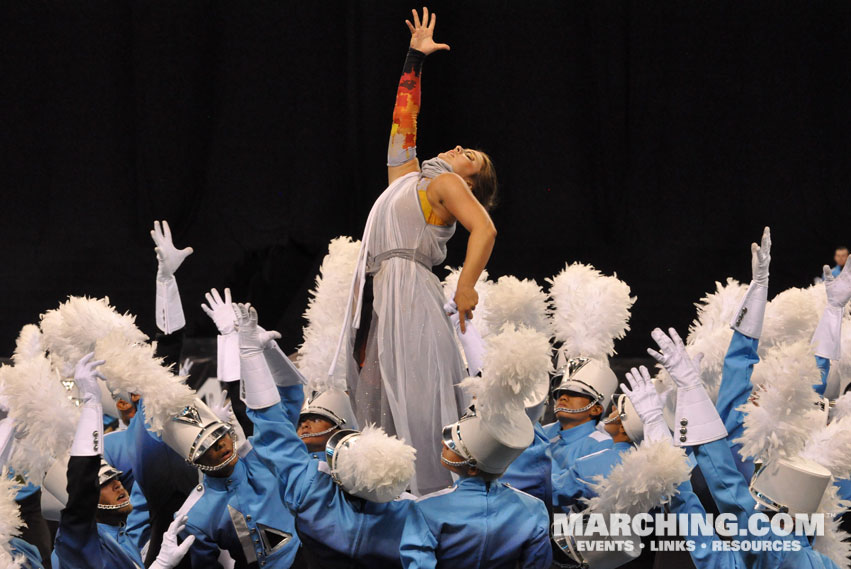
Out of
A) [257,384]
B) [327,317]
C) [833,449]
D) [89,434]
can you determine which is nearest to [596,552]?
[833,449]

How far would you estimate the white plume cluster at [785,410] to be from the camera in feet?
7.79

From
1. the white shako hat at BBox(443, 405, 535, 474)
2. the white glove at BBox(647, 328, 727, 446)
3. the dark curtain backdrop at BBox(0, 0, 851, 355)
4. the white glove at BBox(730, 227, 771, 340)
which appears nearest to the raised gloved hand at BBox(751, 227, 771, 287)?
the white glove at BBox(730, 227, 771, 340)

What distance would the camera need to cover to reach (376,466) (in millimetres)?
2217

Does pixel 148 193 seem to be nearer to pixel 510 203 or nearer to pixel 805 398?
pixel 510 203

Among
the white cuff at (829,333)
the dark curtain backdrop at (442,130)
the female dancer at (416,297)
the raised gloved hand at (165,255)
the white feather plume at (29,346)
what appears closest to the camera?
the female dancer at (416,297)

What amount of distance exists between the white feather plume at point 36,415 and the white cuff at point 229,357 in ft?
1.94

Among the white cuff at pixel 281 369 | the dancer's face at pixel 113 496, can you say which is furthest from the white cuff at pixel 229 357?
the dancer's face at pixel 113 496

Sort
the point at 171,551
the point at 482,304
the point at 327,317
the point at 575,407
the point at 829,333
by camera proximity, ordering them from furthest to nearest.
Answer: the point at 482,304 < the point at 327,317 < the point at 575,407 < the point at 829,333 < the point at 171,551

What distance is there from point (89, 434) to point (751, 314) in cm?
186

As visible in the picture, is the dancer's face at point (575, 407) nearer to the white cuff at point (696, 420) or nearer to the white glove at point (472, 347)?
the white glove at point (472, 347)

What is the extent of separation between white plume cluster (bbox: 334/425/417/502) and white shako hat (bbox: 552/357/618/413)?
3.71ft

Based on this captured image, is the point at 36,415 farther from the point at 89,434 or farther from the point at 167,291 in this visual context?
the point at 167,291

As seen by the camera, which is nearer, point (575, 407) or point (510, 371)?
point (510, 371)

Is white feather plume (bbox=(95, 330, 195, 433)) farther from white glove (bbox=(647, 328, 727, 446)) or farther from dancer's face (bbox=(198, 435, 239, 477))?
white glove (bbox=(647, 328, 727, 446))
